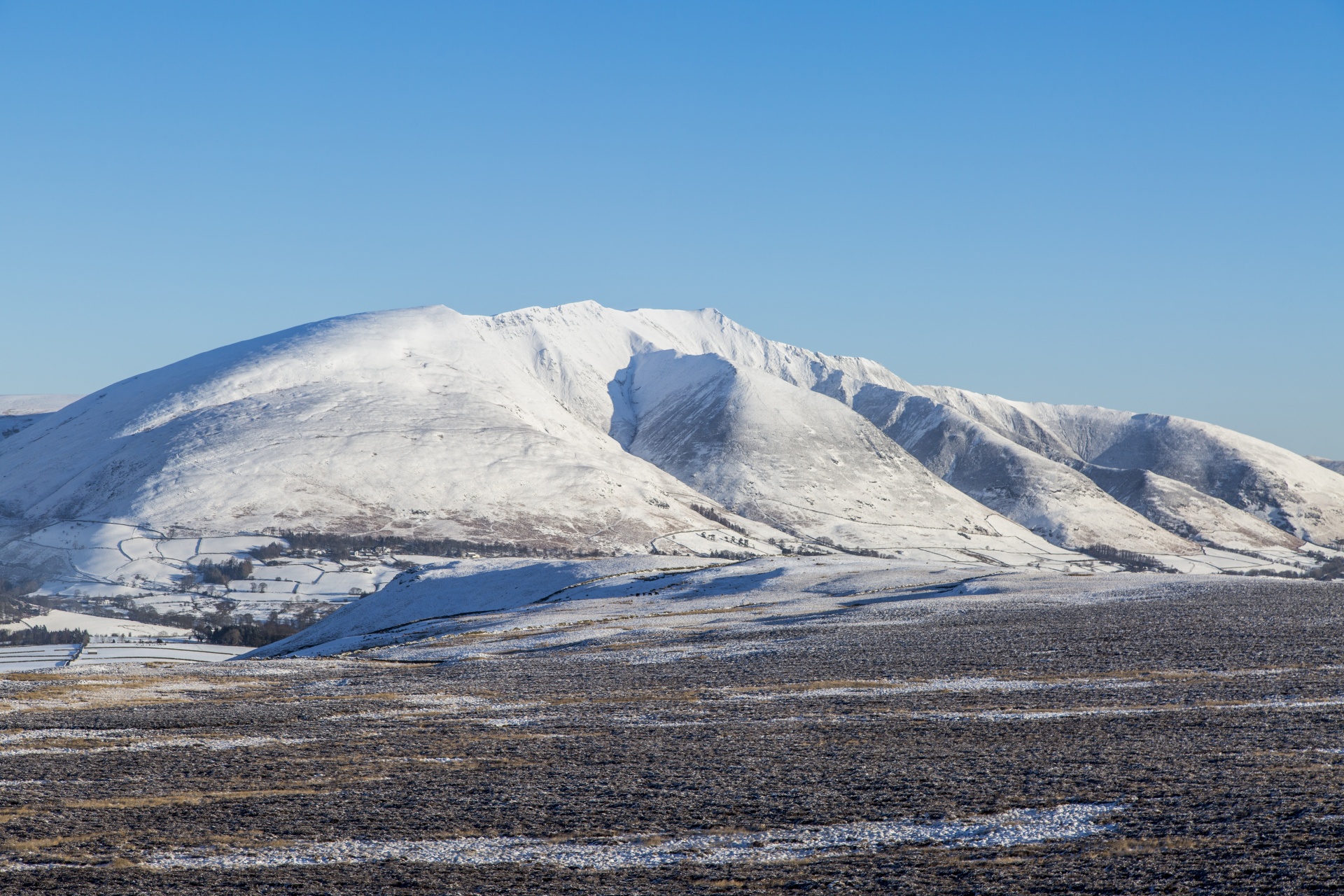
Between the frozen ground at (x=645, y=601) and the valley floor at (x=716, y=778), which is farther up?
the valley floor at (x=716, y=778)

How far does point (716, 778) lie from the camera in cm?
2509

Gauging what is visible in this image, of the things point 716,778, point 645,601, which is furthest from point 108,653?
point 716,778

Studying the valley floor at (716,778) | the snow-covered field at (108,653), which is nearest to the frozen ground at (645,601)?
the snow-covered field at (108,653)

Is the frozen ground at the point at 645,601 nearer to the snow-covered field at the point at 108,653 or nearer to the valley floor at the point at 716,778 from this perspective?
the snow-covered field at the point at 108,653

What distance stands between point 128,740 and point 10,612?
167212mm

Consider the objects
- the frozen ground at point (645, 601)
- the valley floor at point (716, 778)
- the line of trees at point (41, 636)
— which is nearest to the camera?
the valley floor at point (716, 778)

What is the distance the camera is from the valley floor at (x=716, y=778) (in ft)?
59.1

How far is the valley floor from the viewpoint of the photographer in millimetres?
18000

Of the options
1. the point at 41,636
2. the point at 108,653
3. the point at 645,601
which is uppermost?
the point at 645,601

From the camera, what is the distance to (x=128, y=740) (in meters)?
32.5

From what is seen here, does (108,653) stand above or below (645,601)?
below

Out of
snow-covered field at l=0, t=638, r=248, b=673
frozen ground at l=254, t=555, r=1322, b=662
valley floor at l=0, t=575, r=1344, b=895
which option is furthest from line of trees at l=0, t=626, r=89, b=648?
valley floor at l=0, t=575, r=1344, b=895

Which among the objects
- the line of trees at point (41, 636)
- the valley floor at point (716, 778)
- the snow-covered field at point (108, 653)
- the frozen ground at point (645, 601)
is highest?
the valley floor at point (716, 778)

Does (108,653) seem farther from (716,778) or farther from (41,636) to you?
(716,778)
